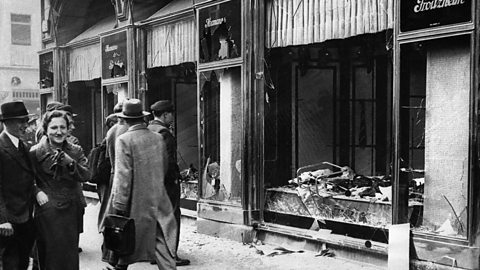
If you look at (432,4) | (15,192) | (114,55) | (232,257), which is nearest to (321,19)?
(432,4)

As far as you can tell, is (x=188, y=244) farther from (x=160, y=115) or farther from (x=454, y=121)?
(x=454, y=121)

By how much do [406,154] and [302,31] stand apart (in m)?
2.40

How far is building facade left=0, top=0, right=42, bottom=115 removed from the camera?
3122cm

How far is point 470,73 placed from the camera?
599 centimetres

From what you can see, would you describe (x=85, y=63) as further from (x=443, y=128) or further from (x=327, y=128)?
(x=443, y=128)

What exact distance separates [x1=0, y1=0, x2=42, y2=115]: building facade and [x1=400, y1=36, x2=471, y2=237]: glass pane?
27.5m

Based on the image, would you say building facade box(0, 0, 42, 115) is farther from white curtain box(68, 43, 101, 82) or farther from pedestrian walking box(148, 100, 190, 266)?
pedestrian walking box(148, 100, 190, 266)

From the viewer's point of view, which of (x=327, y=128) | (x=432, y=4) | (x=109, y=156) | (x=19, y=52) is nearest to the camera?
(x=432, y=4)

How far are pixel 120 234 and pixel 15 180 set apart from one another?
1066 mm

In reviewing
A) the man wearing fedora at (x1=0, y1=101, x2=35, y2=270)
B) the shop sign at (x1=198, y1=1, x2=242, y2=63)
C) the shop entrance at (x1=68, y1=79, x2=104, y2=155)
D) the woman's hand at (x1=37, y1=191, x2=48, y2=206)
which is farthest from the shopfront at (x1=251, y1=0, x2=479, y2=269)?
the shop entrance at (x1=68, y1=79, x2=104, y2=155)

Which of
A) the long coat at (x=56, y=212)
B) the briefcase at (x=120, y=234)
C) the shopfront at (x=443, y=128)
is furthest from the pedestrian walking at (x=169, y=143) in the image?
the shopfront at (x=443, y=128)

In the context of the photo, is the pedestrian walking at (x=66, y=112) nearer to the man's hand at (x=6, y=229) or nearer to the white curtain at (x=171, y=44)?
the man's hand at (x=6, y=229)

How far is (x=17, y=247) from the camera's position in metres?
5.69

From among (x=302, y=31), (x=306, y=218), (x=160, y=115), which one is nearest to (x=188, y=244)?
(x=306, y=218)
